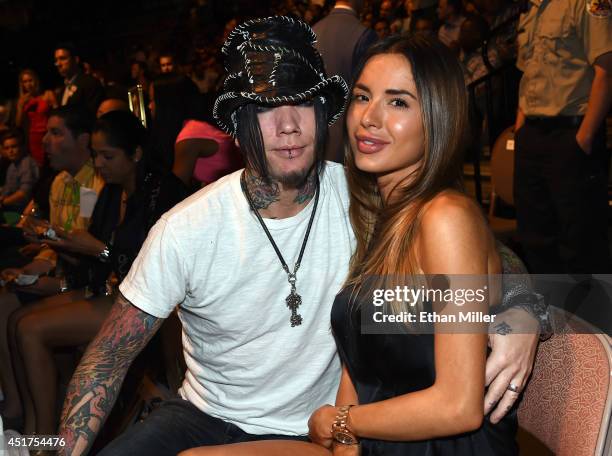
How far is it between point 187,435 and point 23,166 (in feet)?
17.7

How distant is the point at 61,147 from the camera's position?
3.79m

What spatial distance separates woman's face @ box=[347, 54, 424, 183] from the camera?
170 centimetres

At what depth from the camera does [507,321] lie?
5.38 ft

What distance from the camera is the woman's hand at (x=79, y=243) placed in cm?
310

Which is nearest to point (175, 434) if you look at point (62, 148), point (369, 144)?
point (369, 144)

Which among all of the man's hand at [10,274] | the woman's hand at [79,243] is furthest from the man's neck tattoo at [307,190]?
the man's hand at [10,274]

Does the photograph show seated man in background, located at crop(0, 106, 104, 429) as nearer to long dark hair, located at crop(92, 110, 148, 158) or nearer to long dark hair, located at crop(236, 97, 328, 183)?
long dark hair, located at crop(92, 110, 148, 158)

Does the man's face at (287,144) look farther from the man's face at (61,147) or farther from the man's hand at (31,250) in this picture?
the man's hand at (31,250)

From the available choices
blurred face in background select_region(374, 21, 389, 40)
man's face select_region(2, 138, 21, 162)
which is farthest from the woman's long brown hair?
blurred face in background select_region(374, 21, 389, 40)

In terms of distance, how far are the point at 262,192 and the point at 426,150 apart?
1.48 ft

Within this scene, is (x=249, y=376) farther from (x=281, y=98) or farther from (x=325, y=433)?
(x=281, y=98)

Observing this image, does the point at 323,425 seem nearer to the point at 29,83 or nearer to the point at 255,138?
the point at 255,138

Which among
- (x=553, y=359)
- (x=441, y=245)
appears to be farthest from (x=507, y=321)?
(x=441, y=245)

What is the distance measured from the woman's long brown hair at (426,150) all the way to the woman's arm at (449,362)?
0.24 ft
